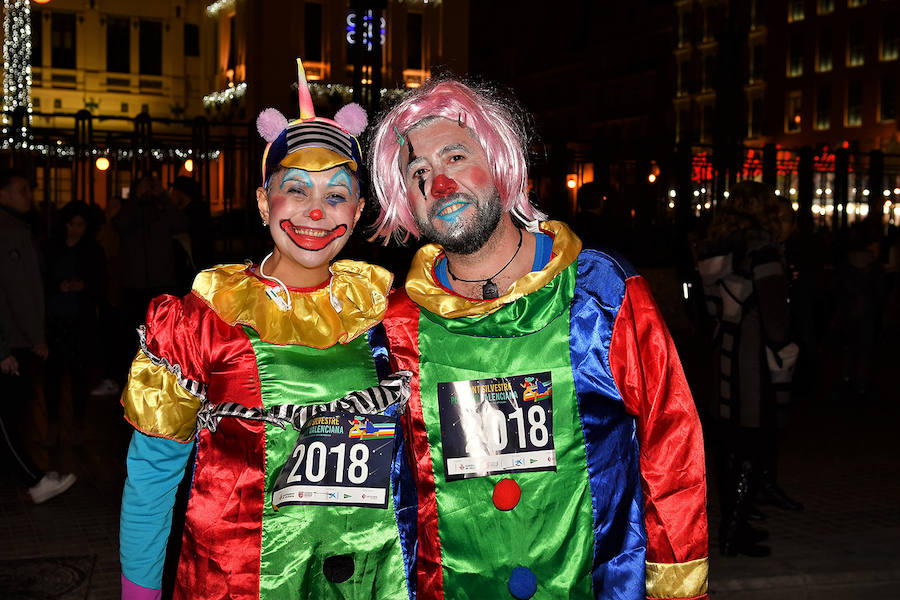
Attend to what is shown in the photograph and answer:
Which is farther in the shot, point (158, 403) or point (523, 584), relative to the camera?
point (158, 403)

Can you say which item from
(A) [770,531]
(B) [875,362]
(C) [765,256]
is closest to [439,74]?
(C) [765,256]

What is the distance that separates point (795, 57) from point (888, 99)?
799 centimetres

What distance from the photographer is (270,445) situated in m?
2.70

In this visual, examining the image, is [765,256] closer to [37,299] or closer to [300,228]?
[300,228]

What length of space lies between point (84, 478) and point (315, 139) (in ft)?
16.7

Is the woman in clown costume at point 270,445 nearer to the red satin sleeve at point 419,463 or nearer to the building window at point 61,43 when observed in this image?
the red satin sleeve at point 419,463

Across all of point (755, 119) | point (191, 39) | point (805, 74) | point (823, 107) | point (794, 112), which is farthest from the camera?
point (755, 119)

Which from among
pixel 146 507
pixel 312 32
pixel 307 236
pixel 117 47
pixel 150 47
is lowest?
pixel 146 507

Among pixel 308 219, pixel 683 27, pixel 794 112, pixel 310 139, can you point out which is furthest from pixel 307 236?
pixel 683 27

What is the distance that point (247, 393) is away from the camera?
2.72 metres

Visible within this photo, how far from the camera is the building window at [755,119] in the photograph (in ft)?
191

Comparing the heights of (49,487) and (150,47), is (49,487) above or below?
below

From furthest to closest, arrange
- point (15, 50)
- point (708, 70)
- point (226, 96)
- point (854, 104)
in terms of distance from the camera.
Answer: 1. point (708, 70)
2. point (854, 104)
3. point (226, 96)
4. point (15, 50)

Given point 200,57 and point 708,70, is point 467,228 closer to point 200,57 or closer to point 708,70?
point 200,57
